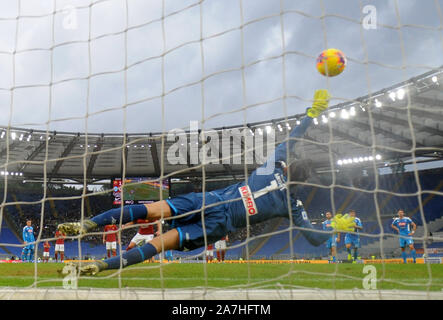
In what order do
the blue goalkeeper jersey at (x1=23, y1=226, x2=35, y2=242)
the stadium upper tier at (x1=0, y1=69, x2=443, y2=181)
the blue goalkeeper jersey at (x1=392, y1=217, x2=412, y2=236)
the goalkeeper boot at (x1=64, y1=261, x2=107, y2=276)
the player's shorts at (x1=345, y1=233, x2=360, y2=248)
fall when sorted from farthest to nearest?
the stadium upper tier at (x1=0, y1=69, x2=443, y2=181)
the blue goalkeeper jersey at (x1=23, y1=226, x2=35, y2=242)
the player's shorts at (x1=345, y1=233, x2=360, y2=248)
the blue goalkeeper jersey at (x1=392, y1=217, x2=412, y2=236)
the goalkeeper boot at (x1=64, y1=261, x2=107, y2=276)

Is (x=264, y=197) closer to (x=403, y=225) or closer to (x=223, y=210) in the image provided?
(x=223, y=210)

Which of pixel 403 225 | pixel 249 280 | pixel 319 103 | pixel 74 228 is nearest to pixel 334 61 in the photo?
pixel 319 103

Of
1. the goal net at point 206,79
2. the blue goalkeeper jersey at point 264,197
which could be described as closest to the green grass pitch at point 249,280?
the goal net at point 206,79

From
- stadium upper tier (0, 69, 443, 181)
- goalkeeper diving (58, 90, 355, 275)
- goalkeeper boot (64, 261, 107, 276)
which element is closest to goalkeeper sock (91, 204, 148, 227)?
goalkeeper diving (58, 90, 355, 275)

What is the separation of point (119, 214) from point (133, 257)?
46cm

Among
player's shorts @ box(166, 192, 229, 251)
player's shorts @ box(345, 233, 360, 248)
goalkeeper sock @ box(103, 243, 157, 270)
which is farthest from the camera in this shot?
player's shorts @ box(345, 233, 360, 248)

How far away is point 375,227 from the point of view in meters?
21.4

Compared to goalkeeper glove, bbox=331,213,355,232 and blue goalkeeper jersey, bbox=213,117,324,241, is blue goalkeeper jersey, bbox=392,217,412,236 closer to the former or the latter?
blue goalkeeper jersey, bbox=213,117,324,241

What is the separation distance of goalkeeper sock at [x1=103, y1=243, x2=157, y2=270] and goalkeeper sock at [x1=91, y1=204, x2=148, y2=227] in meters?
0.32

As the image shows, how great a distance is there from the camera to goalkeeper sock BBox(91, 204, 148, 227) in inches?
155

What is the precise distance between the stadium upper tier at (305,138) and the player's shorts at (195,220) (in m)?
10.9

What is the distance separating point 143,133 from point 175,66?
17.1 metres
